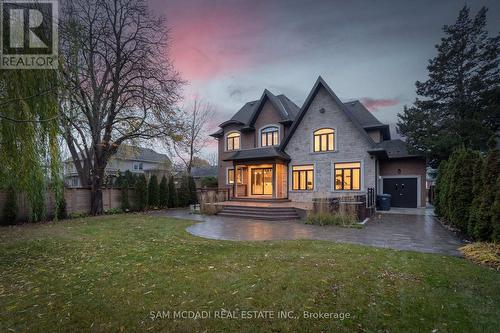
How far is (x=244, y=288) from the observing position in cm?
404

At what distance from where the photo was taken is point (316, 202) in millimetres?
11633

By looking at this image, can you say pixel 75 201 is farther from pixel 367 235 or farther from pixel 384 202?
pixel 384 202

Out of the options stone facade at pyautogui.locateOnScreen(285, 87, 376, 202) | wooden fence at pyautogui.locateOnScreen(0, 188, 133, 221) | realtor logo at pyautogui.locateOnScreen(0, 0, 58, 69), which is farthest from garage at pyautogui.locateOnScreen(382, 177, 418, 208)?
realtor logo at pyautogui.locateOnScreen(0, 0, 58, 69)

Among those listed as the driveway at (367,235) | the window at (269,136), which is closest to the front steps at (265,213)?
the driveway at (367,235)

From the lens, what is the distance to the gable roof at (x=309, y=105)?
1571cm

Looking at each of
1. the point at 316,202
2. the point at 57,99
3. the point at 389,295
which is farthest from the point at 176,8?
the point at 389,295

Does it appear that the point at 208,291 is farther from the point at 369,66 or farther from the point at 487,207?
the point at 369,66

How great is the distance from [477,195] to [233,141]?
683 inches

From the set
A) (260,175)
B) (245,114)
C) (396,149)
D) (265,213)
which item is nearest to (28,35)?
(265,213)

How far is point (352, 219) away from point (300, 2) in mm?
10628

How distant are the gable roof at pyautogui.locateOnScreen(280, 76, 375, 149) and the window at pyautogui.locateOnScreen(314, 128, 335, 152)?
158cm

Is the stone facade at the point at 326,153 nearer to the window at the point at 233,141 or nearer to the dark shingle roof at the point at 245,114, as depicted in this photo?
the window at the point at 233,141

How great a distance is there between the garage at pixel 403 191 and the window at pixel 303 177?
20.0ft

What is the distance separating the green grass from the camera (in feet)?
10.2
